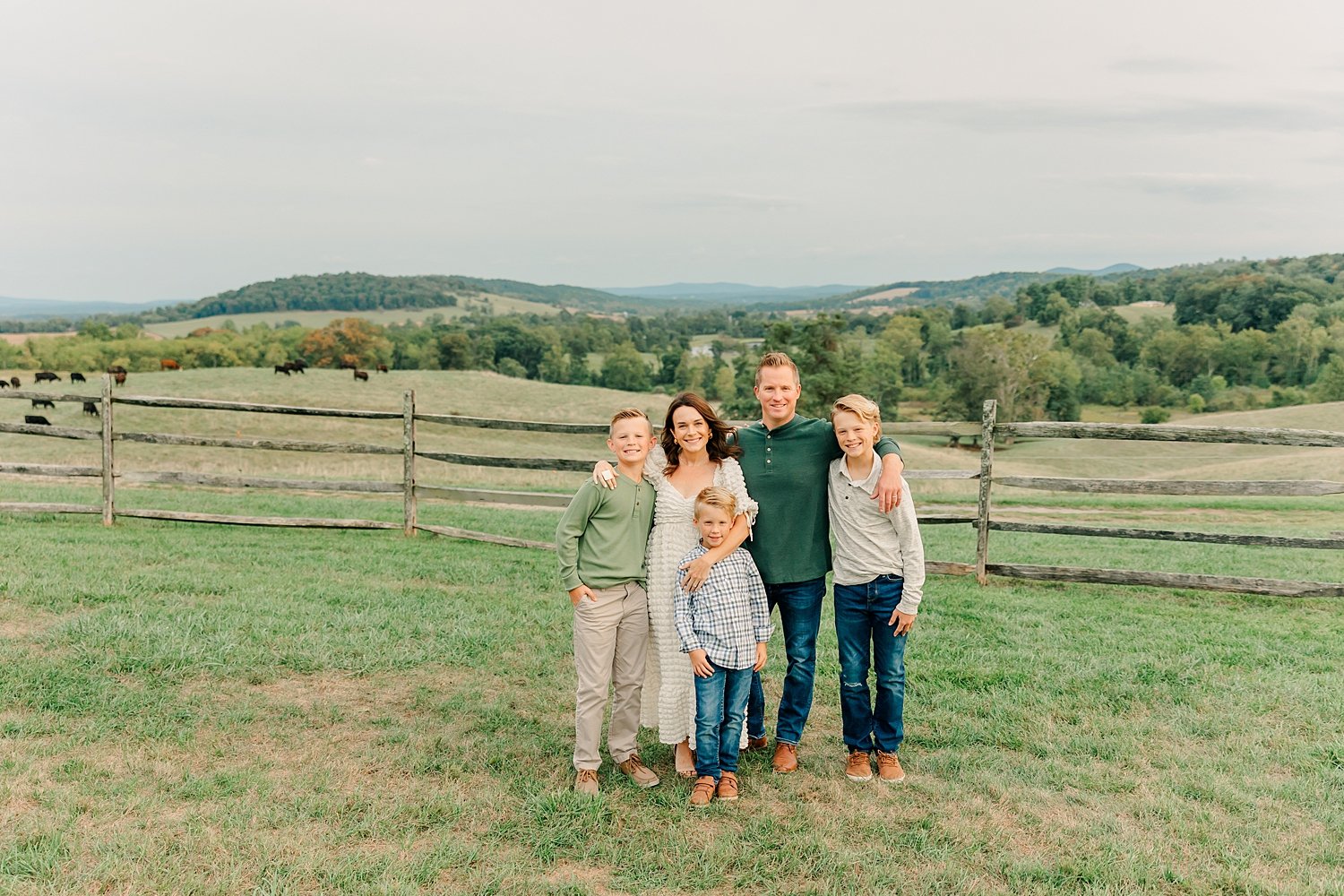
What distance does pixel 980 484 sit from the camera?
8.50m

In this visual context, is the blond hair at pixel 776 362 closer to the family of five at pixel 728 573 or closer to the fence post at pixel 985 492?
the family of five at pixel 728 573

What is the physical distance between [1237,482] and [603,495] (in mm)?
6682

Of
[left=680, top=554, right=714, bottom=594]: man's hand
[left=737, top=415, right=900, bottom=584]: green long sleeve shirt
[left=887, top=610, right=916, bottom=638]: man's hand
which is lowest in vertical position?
[left=887, top=610, right=916, bottom=638]: man's hand

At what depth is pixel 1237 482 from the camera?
8094mm

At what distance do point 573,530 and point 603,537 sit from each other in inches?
6.0

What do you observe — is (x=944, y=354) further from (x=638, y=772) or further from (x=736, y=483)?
(x=638, y=772)

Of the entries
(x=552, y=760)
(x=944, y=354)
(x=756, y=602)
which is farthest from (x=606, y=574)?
(x=944, y=354)

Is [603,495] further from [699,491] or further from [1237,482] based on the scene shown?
[1237,482]

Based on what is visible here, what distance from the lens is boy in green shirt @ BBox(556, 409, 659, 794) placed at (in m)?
4.19

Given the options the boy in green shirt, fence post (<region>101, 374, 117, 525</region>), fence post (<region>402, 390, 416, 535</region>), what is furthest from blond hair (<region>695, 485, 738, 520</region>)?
fence post (<region>101, 374, 117, 525</region>)

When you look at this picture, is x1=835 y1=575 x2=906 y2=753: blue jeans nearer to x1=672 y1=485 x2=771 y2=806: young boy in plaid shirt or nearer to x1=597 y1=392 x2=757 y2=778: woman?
x1=672 y1=485 x2=771 y2=806: young boy in plaid shirt

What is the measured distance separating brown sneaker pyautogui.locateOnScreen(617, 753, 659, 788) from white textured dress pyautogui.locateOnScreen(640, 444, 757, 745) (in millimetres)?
174

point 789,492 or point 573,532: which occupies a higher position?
point 789,492

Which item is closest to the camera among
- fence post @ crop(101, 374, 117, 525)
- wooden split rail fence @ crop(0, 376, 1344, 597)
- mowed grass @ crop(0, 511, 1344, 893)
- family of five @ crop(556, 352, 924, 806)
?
mowed grass @ crop(0, 511, 1344, 893)
